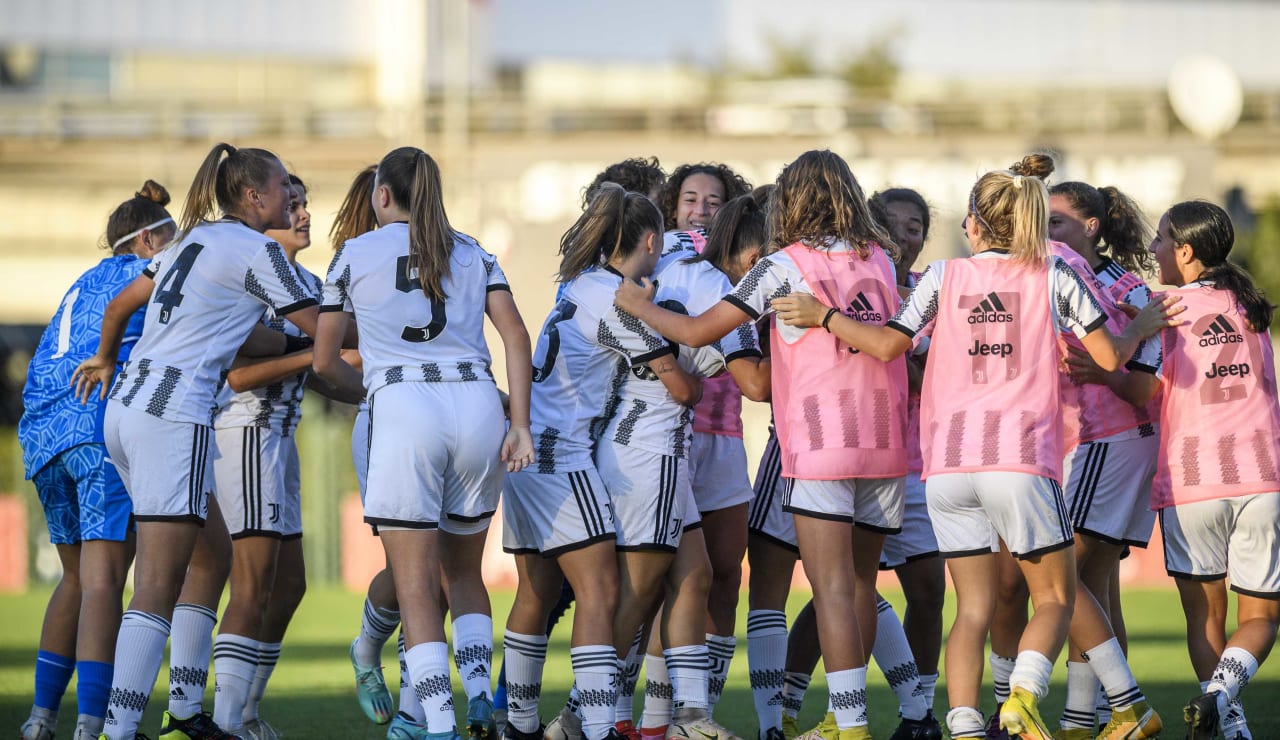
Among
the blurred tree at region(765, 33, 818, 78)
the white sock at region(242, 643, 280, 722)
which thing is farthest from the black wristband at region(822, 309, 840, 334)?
the blurred tree at region(765, 33, 818, 78)

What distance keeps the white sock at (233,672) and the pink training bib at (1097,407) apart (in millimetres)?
3651

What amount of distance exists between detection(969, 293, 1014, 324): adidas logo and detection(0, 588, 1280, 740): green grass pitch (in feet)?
8.31

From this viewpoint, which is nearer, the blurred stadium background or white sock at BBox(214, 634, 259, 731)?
white sock at BBox(214, 634, 259, 731)

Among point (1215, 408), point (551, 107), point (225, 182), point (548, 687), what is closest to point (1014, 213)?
point (1215, 408)

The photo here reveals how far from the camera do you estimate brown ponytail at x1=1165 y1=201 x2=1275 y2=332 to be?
21.5 ft

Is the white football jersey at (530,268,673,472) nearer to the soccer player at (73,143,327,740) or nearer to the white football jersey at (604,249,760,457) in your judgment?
the white football jersey at (604,249,760,457)

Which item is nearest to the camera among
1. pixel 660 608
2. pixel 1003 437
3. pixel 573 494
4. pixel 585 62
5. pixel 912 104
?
pixel 1003 437

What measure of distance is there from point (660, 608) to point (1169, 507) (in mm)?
2223

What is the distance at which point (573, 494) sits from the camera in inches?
247

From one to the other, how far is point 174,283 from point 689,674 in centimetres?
265

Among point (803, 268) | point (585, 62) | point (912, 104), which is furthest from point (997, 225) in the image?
point (585, 62)

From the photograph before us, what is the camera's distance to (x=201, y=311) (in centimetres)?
643

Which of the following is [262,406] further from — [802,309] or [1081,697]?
[1081,697]

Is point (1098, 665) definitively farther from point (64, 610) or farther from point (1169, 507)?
point (64, 610)
